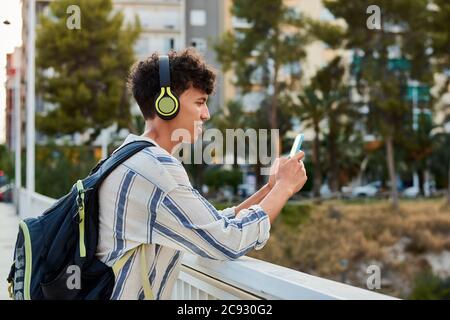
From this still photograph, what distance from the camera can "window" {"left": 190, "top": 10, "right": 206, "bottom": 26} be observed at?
108 ft

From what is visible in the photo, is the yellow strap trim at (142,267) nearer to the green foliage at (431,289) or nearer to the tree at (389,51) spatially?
the green foliage at (431,289)

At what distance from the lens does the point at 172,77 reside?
148 centimetres

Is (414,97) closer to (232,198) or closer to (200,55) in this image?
(232,198)

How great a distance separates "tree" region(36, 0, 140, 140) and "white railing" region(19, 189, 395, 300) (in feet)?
64.6

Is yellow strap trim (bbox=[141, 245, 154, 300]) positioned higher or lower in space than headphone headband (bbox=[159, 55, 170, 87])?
lower

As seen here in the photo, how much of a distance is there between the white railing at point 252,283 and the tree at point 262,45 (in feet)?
69.2

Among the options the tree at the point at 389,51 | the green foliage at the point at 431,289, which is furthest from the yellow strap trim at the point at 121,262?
the tree at the point at 389,51

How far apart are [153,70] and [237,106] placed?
2261 cm

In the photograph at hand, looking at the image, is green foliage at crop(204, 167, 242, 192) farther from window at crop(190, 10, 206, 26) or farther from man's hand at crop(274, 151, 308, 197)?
man's hand at crop(274, 151, 308, 197)

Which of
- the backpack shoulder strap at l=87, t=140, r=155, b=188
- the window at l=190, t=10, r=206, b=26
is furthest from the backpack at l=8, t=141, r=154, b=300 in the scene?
the window at l=190, t=10, r=206, b=26

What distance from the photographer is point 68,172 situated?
540 inches

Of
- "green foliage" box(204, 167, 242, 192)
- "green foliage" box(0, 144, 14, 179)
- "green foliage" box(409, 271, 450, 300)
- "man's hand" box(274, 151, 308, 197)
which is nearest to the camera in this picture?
"man's hand" box(274, 151, 308, 197)

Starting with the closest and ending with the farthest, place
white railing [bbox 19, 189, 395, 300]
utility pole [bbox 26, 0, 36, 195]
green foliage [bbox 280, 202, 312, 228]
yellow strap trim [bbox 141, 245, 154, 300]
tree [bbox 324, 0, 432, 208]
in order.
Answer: white railing [bbox 19, 189, 395, 300], yellow strap trim [bbox 141, 245, 154, 300], utility pole [bbox 26, 0, 36, 195], green foliage [bbox 280, 202, 312, 228], tree [bbox 324, 0, 432, 208]

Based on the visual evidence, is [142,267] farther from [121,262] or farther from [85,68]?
[85,68]
